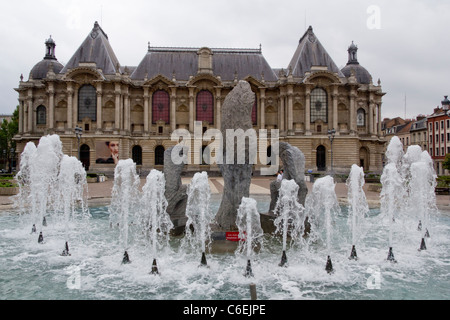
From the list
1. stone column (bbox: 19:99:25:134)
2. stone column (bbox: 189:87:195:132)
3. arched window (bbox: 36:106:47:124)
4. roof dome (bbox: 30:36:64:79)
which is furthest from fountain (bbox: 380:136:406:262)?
stone column (bbox: 19:99:25:134)

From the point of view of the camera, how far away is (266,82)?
161 feet

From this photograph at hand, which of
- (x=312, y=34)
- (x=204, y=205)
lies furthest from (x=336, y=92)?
(x=204, y=205)

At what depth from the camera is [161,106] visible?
4847 centimetres

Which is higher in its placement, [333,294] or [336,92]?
[336,92]

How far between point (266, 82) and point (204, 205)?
42.6m

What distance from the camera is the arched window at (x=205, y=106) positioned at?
48656 millimetres

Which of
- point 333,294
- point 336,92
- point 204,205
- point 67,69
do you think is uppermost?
point 67,69

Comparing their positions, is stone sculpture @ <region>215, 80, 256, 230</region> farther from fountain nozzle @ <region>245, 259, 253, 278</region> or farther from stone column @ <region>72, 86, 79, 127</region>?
stone column @ <region>72, 86, 79, 127</region>

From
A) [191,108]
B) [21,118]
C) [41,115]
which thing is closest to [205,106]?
[191,108]

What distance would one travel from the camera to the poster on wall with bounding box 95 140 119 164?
4506cm

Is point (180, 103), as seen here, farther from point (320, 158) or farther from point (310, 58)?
point (320, 158)

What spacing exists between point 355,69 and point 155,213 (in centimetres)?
5315

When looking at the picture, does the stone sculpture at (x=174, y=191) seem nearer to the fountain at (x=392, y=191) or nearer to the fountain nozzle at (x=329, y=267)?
the fountain nozzle at (x=329, y=267)
